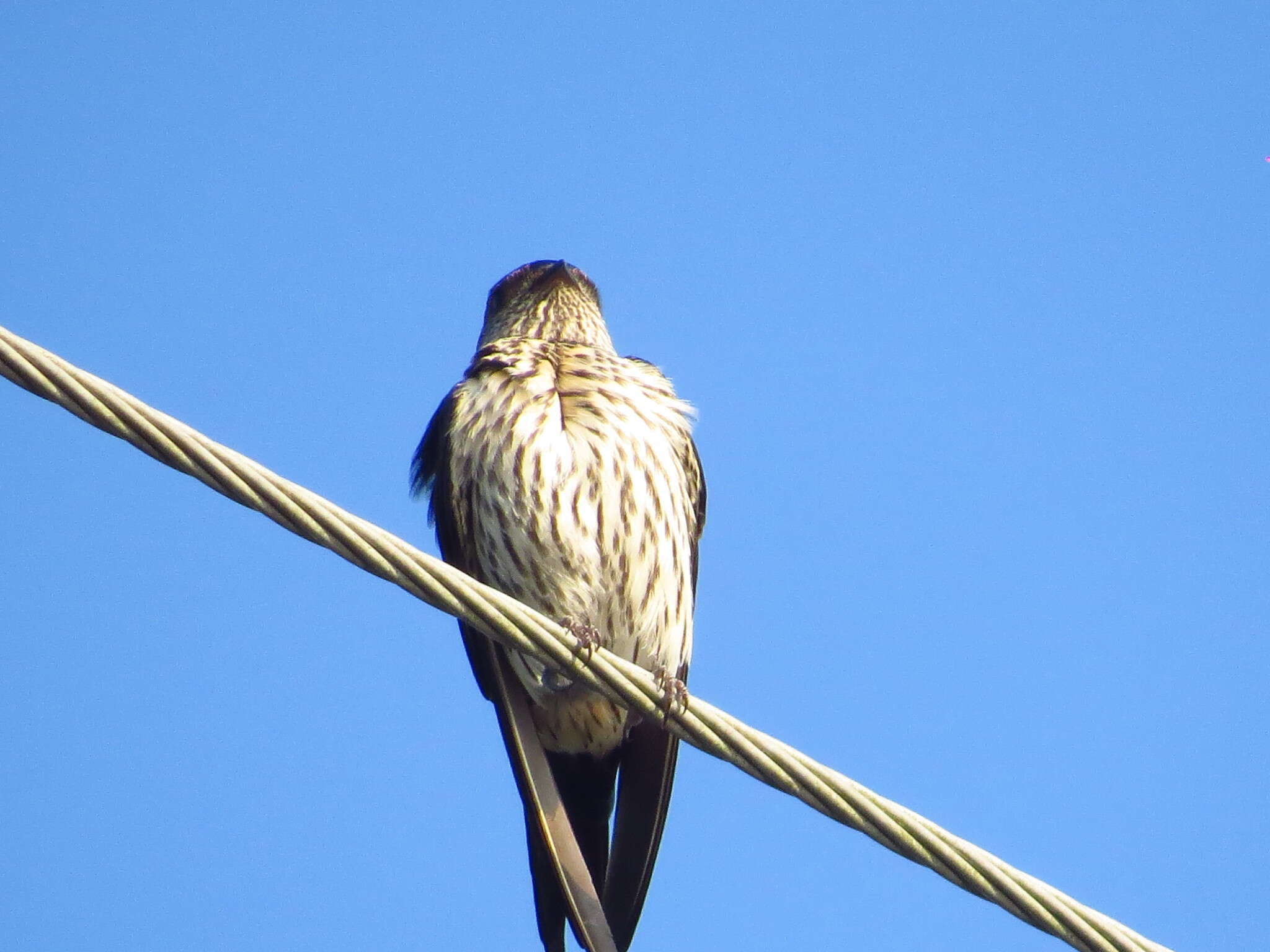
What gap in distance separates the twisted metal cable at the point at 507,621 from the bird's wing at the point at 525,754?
1.52 metres

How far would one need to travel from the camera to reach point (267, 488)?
362cm

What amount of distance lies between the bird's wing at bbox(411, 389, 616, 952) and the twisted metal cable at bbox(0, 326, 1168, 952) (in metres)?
1.52

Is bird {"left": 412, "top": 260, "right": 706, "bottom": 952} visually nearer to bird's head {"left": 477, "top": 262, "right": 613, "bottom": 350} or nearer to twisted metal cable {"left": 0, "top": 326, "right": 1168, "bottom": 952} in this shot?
bird's head {"left": 477, "top": 262, "right": 613, "bottom": 350}

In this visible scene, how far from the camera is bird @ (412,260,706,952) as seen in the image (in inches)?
230

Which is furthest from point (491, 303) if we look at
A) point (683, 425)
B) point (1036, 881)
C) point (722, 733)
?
point (1036, 881)

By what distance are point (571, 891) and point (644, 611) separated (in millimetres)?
1065

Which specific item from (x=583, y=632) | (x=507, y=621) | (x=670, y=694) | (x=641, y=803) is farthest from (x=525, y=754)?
(x=507, y=621)

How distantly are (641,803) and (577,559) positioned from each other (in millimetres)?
928

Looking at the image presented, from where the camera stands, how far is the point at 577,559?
19.3ft

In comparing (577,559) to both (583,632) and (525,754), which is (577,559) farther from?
(525,754)

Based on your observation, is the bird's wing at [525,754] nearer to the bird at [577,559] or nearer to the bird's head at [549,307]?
the bird at [577,559]

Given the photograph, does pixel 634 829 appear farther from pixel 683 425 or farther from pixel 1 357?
pixel 1 357

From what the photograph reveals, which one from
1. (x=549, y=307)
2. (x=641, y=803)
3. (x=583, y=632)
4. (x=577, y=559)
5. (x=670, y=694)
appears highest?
(x=549, y=307)

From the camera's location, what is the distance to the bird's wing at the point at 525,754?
217 inches
